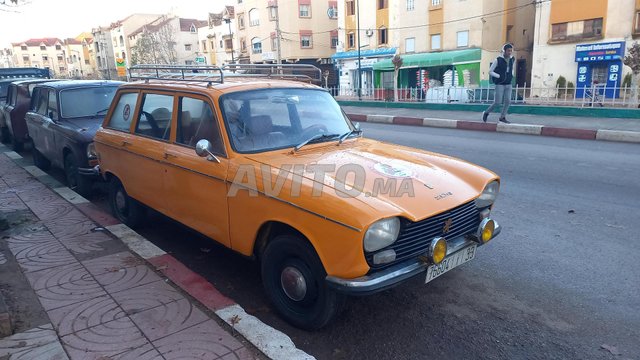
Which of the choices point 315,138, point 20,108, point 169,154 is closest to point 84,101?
point 20,108

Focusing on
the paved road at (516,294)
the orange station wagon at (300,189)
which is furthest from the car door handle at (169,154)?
the paved road at (516,294)

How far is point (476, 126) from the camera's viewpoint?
1354cm

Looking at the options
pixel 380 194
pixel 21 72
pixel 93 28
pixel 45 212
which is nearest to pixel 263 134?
pixel 380 194

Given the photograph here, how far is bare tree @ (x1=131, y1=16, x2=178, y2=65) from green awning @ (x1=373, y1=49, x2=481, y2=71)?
31.3 m

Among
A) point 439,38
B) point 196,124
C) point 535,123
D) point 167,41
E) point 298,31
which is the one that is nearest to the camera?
point 196,124

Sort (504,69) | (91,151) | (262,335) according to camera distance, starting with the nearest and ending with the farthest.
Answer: (262,335)
(91,151)
(504,69)

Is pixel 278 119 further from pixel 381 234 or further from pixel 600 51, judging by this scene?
pixel 600 51

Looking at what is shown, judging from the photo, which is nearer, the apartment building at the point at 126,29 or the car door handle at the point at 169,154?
the car door handle at the point at 169,154

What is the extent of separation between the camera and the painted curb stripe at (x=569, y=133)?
11227 mm

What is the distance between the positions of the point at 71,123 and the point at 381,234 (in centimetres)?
630

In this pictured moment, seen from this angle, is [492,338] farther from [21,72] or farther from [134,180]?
[21,72]

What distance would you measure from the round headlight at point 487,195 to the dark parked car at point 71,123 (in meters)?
5.19

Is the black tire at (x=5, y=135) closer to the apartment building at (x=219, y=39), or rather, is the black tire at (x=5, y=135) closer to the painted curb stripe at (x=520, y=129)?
the painted curb stripe at (x=520, y=129)

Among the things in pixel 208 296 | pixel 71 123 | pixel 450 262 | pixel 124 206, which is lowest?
pixel 208 296
